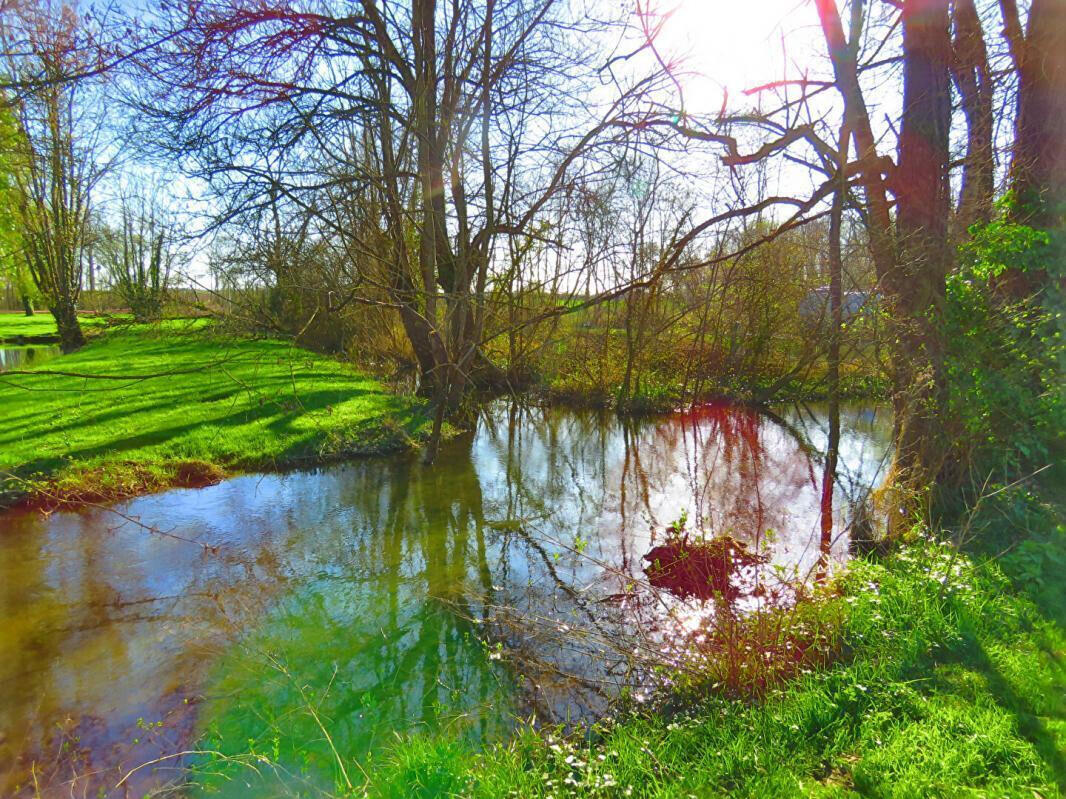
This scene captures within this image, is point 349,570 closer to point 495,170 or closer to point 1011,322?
point 495,170

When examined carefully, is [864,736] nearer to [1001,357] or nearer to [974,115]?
[1001,357]

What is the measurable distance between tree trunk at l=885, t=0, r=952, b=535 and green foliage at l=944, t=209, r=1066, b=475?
1.01ft

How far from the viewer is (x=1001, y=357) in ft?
14.9

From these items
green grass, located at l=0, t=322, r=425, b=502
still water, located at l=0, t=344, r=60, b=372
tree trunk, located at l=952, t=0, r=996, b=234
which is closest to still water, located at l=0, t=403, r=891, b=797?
green grass, located at l=0, t=322, r=425, b=502

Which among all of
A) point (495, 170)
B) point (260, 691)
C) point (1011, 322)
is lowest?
point (260, 691)

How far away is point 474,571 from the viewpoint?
572 cm

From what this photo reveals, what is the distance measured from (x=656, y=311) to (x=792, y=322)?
3622 mm

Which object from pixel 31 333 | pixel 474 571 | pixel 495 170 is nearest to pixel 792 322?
pixel 495 170

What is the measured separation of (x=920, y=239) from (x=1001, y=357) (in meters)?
1.53

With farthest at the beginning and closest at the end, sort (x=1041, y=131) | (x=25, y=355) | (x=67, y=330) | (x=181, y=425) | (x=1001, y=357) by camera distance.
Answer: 1. (x=67, y=330)
2. (x=25, y=355)
3. (x=181, y=425)
4. (x=1041, y=131)
5. (x=1001, y=357)

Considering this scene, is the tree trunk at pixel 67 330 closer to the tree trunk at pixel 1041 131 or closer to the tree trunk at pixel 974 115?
the tree trunk at pixel 974 115

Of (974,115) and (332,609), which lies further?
(974,115)

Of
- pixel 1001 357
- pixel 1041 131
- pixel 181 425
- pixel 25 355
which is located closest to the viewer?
pixel 1001 357

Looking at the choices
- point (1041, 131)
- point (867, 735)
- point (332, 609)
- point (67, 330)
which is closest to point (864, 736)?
point (867, 735)
